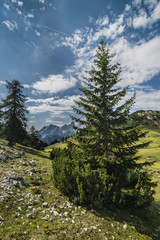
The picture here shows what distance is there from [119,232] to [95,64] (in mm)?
Result: 14862

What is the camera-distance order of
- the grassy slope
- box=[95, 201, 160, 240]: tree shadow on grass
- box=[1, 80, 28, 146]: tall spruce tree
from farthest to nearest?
Result: box=[1, 80, 28, 146]: tall spruce tree → box=[95, 201, 160, 240]: tree shadow on grass → the grassy slope

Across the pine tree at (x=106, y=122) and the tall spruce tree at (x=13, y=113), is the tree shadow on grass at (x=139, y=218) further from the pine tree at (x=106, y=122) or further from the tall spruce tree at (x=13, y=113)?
the tall spruce tree at (x=13, y=113)

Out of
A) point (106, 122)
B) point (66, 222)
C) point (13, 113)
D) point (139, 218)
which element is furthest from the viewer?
point (13, 113)

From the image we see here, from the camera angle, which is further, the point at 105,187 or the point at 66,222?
the point at 105,187

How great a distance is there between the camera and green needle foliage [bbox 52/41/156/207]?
23.2ft

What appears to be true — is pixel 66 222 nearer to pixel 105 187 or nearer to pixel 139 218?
pixel 105 187

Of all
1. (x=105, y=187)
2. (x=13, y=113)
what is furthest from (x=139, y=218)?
(x=13, y=113)

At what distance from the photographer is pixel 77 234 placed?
15.1 ft

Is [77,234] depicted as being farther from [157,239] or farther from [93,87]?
[93,87]

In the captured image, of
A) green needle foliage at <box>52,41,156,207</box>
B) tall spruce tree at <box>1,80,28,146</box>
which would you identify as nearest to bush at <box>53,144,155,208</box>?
green needle foliage at <box>52,41,156,207</box>

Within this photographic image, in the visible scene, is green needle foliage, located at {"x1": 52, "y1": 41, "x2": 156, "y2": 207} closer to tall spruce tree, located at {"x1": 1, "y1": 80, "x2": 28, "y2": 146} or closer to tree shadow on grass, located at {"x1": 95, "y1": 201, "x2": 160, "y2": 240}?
tree shadow on grass, located at {"x1": 95, "y1": 201, "x2": 160, "y2": 240}

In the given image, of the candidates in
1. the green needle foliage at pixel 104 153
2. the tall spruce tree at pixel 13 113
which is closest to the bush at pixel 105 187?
the green needle foliage at pixel 104 153

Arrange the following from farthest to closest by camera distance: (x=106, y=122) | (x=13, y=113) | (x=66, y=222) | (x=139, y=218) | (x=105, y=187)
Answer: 1. (x=13, y=113)
2. (x=106, y=122)
3. (x=139, y=218)
4. (x=105, y=187)
5. (x=66, y=222)

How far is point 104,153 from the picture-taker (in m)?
10.7
